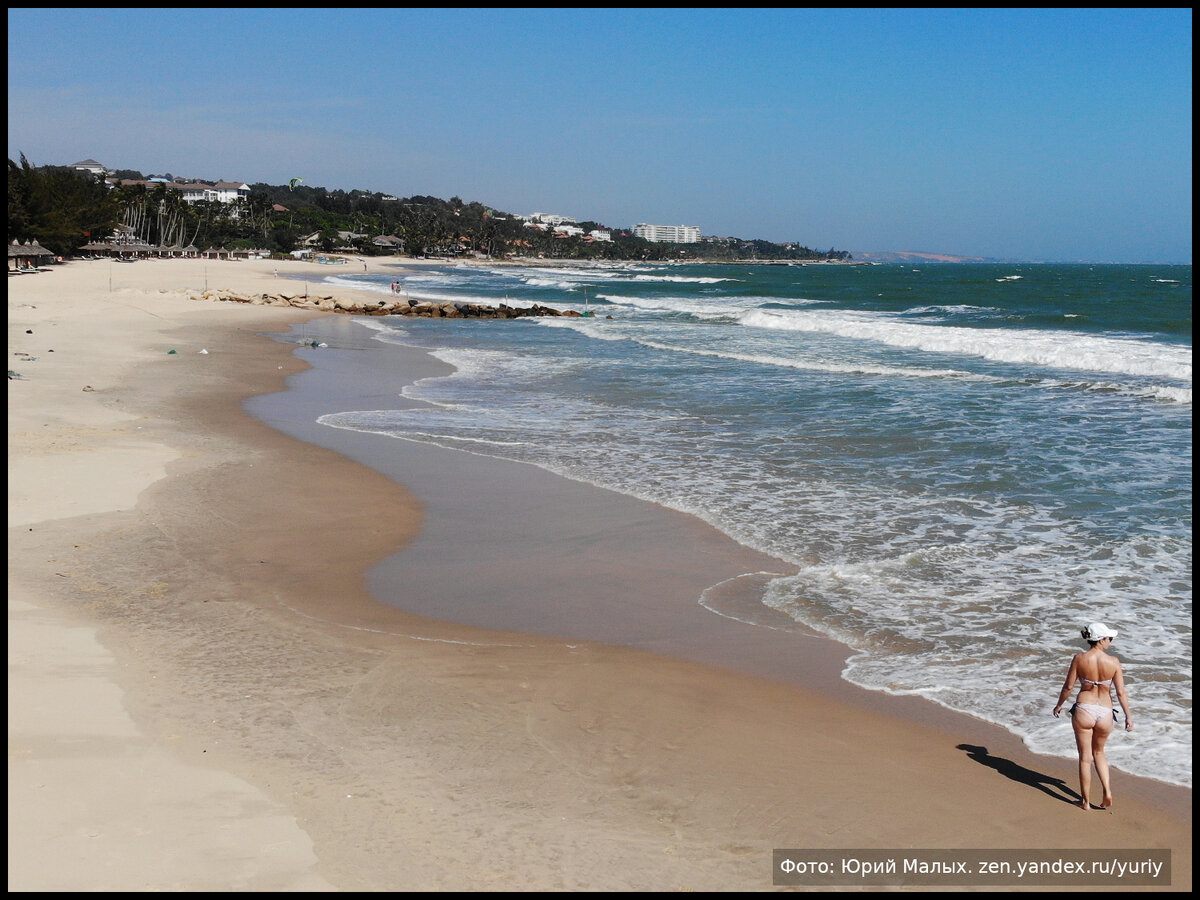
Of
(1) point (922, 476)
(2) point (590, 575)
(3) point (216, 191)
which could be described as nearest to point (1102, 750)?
(2) point (590, 575)

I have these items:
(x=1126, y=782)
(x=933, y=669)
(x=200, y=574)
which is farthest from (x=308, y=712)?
(x=1126, y=782)

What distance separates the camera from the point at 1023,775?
577cm

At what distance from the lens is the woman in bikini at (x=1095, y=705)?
5342 millimetres

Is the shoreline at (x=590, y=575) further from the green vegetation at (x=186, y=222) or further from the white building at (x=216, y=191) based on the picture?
the white building at (x=216, y=191)

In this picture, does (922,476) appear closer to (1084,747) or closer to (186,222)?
(1084,747)

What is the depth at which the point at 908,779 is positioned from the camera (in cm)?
568

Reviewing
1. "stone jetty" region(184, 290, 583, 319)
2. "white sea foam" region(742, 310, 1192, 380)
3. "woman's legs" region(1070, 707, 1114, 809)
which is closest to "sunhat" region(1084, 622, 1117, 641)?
"woman's legs" region(1070, 707, 1114, 809)

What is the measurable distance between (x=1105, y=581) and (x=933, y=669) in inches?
112

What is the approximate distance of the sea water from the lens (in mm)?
7516

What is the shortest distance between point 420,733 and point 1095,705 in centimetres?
389
